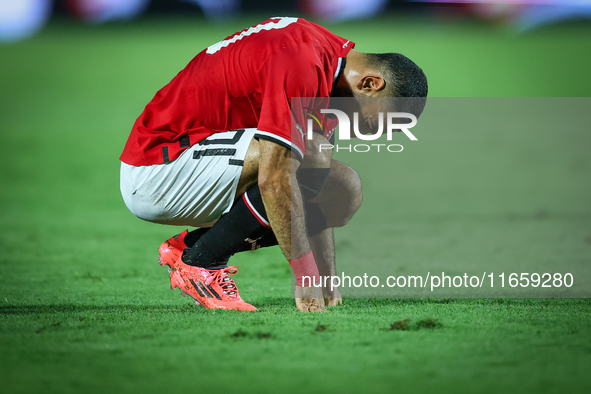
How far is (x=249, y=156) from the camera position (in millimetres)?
1811

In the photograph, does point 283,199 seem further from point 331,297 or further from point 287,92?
point 331,297

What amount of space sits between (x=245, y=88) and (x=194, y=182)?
0.31 m

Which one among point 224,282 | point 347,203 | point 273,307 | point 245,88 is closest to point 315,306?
point 273,307

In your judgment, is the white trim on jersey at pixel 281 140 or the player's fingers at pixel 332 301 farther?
the player's fingers at pixel 332 301

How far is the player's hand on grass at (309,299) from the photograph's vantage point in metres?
1.73

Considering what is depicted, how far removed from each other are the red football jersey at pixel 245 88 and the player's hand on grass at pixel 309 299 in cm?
37

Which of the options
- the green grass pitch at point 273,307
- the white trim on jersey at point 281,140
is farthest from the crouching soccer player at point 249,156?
the green grass pitch at point 273,307

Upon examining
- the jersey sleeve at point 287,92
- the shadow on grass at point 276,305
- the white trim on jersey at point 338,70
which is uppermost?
the white trim on jersey at point 338,70

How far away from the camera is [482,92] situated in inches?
377

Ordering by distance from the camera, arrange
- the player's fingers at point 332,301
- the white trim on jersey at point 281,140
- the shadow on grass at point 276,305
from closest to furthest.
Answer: the white trim on jersey at point 281,140 → the shadow on grass at point 276,305 → the player's fingers at point 332,301

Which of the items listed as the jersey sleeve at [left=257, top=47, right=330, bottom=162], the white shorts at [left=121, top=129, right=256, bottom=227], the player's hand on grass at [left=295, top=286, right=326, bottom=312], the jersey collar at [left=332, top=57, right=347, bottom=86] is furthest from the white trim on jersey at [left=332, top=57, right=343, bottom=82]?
the player's hand on grass at [left=295, top=286, right=326, bottom=312]

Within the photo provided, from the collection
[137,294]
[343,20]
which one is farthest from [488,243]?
[343,20]

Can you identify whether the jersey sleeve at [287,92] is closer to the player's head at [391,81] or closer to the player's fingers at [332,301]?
the player's head at [391,81]

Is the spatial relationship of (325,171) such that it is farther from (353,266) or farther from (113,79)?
(113,79)
